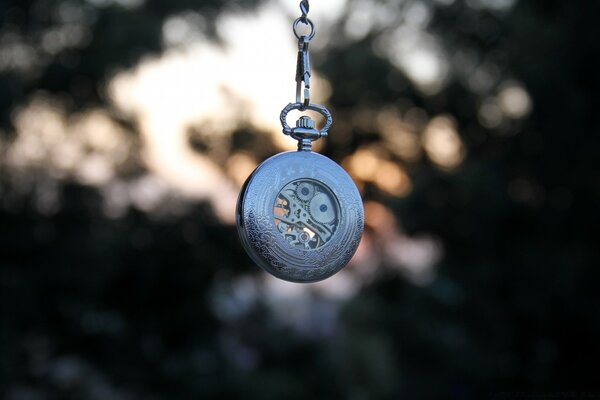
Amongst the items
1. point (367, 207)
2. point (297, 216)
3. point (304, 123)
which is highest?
point (367, 207)

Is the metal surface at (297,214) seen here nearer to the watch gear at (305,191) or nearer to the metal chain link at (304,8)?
the watch gear at (305,191)

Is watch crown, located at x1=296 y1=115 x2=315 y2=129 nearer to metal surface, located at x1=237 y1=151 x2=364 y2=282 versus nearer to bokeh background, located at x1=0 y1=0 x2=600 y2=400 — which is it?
metal surface, located at x1=237 y1=151 x2=364 y2=282

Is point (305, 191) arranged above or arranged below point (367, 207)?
below

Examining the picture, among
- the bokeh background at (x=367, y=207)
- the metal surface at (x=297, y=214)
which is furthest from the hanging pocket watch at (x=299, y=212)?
the bokeh background at (x=367, y=207)

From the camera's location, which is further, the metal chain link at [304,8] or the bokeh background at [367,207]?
the bokeh background at [367,207]

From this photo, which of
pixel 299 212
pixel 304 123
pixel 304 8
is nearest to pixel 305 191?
pixel 299 212

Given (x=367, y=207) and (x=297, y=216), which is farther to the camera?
(x=367, y=207)

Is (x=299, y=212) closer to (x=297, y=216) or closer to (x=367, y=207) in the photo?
(x=297, y=216)

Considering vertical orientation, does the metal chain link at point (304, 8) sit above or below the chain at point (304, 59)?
above

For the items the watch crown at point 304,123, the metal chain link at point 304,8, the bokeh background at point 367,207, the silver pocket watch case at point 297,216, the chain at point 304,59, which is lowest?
the silver pocket watch case at point 297,216
